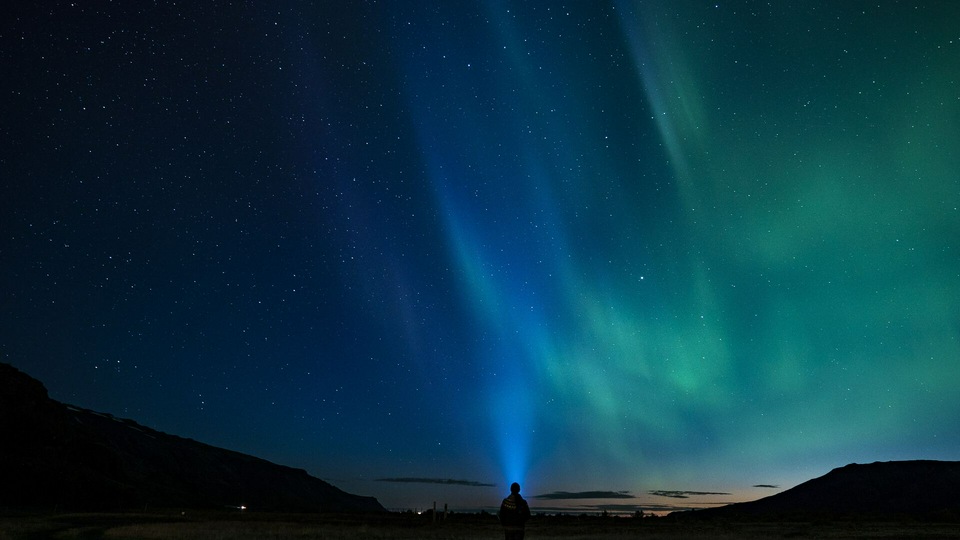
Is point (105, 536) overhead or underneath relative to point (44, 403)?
underneath

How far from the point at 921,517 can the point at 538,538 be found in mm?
45588

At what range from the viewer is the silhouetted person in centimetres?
1554

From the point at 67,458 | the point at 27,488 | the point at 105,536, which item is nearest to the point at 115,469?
the point at 67,458

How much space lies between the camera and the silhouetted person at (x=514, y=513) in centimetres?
1554

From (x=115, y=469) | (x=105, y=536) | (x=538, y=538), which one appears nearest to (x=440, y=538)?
(x=538, y=538)

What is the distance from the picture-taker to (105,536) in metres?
30.4

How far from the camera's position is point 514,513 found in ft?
51.0

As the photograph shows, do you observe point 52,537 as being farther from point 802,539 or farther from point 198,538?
point 802,539

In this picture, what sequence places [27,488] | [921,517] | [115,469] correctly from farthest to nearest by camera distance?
[115,469]
[27,488]
[921,517]

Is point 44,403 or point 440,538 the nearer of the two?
point 440,538

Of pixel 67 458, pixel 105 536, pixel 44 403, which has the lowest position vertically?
pixel 105 536

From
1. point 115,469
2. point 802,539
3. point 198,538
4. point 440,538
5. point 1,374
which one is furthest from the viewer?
point 115,469

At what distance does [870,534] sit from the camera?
39.5 m

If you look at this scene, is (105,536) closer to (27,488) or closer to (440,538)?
(440,538)
